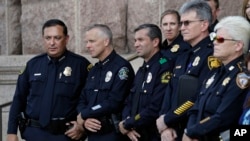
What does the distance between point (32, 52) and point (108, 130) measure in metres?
2.76

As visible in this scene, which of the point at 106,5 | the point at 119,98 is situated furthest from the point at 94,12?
the point at 119,98

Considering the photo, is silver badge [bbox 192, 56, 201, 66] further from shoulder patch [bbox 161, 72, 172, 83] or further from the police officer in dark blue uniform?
the police officer in dark blue uniform

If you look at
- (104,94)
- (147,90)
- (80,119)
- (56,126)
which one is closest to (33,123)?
(56,126)

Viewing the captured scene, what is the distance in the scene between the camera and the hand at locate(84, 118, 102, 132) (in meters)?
6.51

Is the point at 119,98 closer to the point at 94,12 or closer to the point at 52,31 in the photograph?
the point at 52,31

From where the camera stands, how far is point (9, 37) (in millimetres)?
9305

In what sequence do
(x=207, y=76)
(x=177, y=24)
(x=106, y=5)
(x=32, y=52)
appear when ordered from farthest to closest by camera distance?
(x=32, y=52) → (x=106, y=5) → (x=177, y=24) → (x=207, y=76)

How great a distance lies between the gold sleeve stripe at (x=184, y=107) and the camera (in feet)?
18.6

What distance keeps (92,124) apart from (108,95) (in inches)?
11.0

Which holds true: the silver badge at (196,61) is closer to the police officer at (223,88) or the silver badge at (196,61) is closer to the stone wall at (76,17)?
the police officer at (223,88)

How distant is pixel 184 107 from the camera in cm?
568

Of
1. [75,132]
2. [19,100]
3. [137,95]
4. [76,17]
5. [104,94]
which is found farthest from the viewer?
[76,17]

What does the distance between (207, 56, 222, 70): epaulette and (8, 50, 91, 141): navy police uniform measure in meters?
1.64

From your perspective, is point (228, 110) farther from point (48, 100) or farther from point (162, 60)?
point (48, 100)
